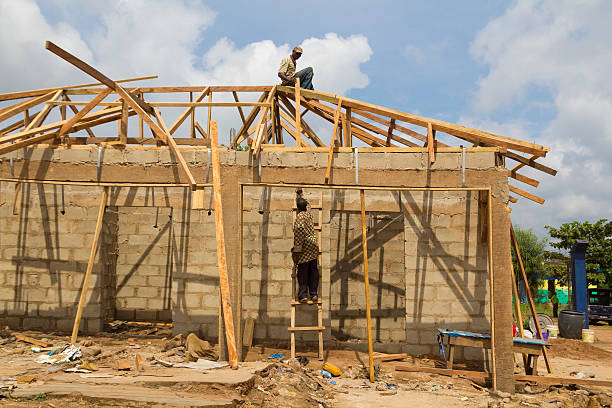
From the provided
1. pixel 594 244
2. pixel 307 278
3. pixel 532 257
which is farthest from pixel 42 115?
pixel 532 257

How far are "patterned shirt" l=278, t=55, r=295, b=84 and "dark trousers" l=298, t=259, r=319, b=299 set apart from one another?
4.40 m

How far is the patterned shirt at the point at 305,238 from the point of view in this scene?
730 cm

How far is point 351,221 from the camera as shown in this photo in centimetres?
914

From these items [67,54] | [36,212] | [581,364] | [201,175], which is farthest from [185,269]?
[581,364]

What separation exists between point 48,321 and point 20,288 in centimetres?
76

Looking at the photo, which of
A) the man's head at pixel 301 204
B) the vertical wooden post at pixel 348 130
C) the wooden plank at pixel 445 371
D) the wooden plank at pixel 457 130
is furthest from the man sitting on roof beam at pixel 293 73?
the wooden plank at pixel 445 371

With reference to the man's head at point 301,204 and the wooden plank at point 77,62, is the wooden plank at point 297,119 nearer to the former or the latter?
the man's head at point 301,204

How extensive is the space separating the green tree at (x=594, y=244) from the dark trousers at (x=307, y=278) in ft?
56.7

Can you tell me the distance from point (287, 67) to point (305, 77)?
1.41ft

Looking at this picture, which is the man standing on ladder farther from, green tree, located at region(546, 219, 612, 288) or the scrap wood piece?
green tree, located at region(546, 219, 612, 288)

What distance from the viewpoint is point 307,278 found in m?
7.49

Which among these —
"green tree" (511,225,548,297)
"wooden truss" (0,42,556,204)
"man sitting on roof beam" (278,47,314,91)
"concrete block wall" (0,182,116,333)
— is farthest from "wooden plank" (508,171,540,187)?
"green tree" (511,225,548,297)

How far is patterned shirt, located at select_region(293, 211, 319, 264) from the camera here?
730 centimetres

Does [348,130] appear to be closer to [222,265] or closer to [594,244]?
[222,265]
